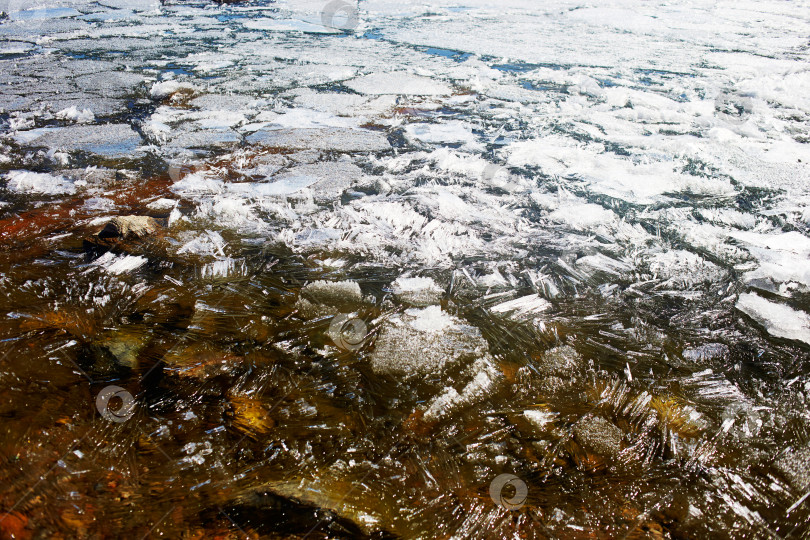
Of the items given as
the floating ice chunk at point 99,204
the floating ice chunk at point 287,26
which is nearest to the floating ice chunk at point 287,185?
the floating ice chunk at point 99,204

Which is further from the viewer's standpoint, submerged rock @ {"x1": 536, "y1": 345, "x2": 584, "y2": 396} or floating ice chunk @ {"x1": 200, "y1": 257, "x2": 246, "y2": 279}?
floating ice chunk @ {"x1": 200, "y1": 257, "x2": 246, "y2": 279}

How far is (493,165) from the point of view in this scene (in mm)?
3611

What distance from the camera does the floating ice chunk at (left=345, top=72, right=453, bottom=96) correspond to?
5.29m

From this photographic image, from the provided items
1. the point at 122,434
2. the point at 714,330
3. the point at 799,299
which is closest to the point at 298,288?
the point at 122,434

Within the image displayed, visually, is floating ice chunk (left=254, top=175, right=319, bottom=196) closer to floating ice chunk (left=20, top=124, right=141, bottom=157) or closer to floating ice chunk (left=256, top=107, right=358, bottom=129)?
floating ice chunk (left=256, top=107, right=358, bottom=129)

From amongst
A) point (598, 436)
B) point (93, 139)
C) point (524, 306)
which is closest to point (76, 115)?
point (93, 139)

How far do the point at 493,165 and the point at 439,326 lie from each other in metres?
1.98

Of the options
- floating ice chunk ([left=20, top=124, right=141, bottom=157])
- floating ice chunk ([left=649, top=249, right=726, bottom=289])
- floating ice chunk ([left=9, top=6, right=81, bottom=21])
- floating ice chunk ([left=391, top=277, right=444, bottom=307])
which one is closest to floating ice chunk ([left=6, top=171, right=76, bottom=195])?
floating ice chunk ([left=20, top=124, right=141, bottom=157])

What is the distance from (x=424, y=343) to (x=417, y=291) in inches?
15.0

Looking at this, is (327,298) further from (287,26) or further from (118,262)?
(287,26)

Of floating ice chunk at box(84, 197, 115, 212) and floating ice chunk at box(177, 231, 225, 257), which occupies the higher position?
floating ice chunk at box(84, 197, 115, 212)

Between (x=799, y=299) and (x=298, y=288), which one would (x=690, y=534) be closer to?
(x=799, y=299)

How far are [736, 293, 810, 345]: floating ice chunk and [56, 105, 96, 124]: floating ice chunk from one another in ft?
17.6

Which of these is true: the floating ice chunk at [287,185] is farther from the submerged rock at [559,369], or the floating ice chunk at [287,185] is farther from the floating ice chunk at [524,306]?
the submerged rock at [559,369]
